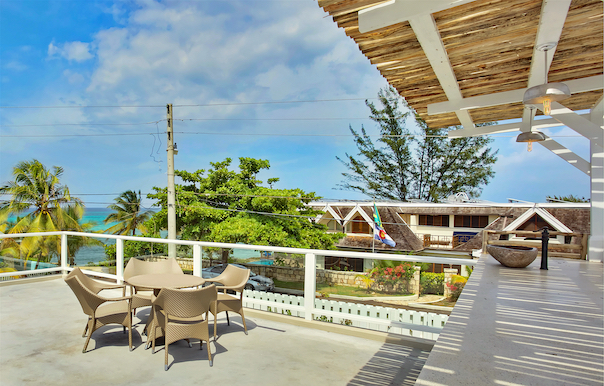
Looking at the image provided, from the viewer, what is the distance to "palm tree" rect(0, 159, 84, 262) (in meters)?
20.2

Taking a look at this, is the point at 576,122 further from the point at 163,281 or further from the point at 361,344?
the point at 163,281

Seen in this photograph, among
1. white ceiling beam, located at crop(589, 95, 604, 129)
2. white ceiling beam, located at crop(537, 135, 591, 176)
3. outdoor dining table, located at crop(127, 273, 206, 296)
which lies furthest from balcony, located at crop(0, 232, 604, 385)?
white ceiling beam, located at crop(589, 95, 604, 129)

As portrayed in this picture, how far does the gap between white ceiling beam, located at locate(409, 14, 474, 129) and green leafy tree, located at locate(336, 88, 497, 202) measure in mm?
23245

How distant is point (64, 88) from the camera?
219 feet

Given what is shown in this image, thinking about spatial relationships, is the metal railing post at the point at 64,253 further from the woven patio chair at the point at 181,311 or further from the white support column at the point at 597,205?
the white support column at the point at 597,205

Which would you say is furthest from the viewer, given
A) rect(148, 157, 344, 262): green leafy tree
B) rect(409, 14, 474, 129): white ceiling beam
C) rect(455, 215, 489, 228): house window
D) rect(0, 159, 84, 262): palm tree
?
rect(455, 215, 489, 228): house window

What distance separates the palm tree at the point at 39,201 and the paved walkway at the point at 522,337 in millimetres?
22900

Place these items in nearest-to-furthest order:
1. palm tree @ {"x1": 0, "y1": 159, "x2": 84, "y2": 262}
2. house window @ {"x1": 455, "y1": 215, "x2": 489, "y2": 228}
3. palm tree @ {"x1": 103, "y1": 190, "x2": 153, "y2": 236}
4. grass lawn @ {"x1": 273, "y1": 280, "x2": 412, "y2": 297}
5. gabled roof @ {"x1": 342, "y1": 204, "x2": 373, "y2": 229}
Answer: grass lawn @ {"x1": 273, "y1": 280, "x2": 412, "y2": 297} → palm tree @ {"x1": 0, "y1": 159, "x2": 84, "y2": 262} → house window @ {"x1": 455, "y1": 215, "x2": 489, "y2": 228} → gabled roof @ {"x1": 342, "y1": 204, "x2": 373, "y2": 229} → palm tree @ {"x1": 103, "y1": 190, "x2": 153, "y2": 236}

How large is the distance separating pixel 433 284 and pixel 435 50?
2.35m

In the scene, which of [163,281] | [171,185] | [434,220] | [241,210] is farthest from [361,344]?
[434,220]

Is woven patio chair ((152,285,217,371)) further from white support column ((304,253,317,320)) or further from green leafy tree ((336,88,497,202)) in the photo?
green leafy tree ((336,88,497,202))

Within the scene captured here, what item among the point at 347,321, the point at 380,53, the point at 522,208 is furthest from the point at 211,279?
the point at 522,208

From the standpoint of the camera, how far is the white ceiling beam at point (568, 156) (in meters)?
4.19

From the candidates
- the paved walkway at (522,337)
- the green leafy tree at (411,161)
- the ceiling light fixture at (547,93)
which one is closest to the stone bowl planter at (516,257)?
the paved walkway at (522,337)
